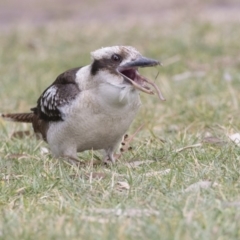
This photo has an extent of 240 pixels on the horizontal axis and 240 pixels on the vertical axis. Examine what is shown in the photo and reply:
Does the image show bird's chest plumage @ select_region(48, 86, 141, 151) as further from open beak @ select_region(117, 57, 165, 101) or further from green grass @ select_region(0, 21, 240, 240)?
green grass @ select_region(0, 21, 240, 240)

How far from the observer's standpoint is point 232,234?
3.67 meters

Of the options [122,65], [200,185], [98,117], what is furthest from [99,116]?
[200,185]

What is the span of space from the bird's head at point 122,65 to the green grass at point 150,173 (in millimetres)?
537

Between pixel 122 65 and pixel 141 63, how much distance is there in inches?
5.5

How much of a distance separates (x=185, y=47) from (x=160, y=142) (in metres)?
5.17

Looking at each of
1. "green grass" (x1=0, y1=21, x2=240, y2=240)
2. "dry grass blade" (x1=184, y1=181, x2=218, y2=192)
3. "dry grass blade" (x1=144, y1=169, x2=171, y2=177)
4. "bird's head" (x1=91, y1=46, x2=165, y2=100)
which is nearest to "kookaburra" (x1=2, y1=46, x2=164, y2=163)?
"bird's head" (x1=91, y1=46, x2=165, y2=100)

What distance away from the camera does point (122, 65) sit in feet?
16.6

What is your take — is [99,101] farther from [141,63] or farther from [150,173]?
[150,173]

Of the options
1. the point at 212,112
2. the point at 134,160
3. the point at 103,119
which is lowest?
the point at 212,112

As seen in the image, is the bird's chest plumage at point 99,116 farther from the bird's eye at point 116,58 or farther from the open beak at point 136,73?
the bird's eye at point 116,58

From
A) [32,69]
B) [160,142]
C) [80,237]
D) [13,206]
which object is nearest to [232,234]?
[80,237]

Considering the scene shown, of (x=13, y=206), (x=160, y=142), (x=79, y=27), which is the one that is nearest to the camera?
(x=13, y=206)

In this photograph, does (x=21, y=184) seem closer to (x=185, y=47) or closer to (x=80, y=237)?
(x=80, y=237)

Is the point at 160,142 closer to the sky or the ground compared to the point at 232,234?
closer to the ground
